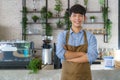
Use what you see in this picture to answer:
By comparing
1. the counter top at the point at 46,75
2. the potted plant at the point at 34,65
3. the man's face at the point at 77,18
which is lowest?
the counter top at the point at 46,75

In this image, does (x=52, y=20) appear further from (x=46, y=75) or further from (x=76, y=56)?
(x=76, y=56)

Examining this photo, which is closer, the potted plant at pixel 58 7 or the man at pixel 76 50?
the man at pixel 76 50

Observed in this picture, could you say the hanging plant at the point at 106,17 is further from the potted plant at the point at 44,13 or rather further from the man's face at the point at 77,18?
the man's face at the point at 77,18

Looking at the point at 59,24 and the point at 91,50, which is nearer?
the point at 91,50

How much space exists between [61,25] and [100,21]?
1006 mm

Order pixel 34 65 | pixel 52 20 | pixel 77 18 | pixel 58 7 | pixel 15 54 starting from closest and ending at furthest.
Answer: pixel 77 18 → pixel 34 65 → pixel 15 54 → pixel 58 7 → pixel 52 20

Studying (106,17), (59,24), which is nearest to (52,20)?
(59,24)

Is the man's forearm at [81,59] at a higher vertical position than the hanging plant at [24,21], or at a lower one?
lower

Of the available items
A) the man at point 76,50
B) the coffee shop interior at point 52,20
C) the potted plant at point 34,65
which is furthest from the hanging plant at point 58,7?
the man at point 76,50

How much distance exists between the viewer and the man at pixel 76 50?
213 cm

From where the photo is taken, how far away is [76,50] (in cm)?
218

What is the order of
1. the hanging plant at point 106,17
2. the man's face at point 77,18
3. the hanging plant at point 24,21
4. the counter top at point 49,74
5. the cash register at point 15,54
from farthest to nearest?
the hanging plant at point 24,21 → the hanging plant at point 106,17 → the cash register at point 15,54 → the counter top at point 49,74 → the man's face at point 77,18

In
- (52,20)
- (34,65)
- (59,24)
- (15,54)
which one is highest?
(52,20)

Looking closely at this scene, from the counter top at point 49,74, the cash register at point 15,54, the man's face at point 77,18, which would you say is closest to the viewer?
the man's face at point 77,18
